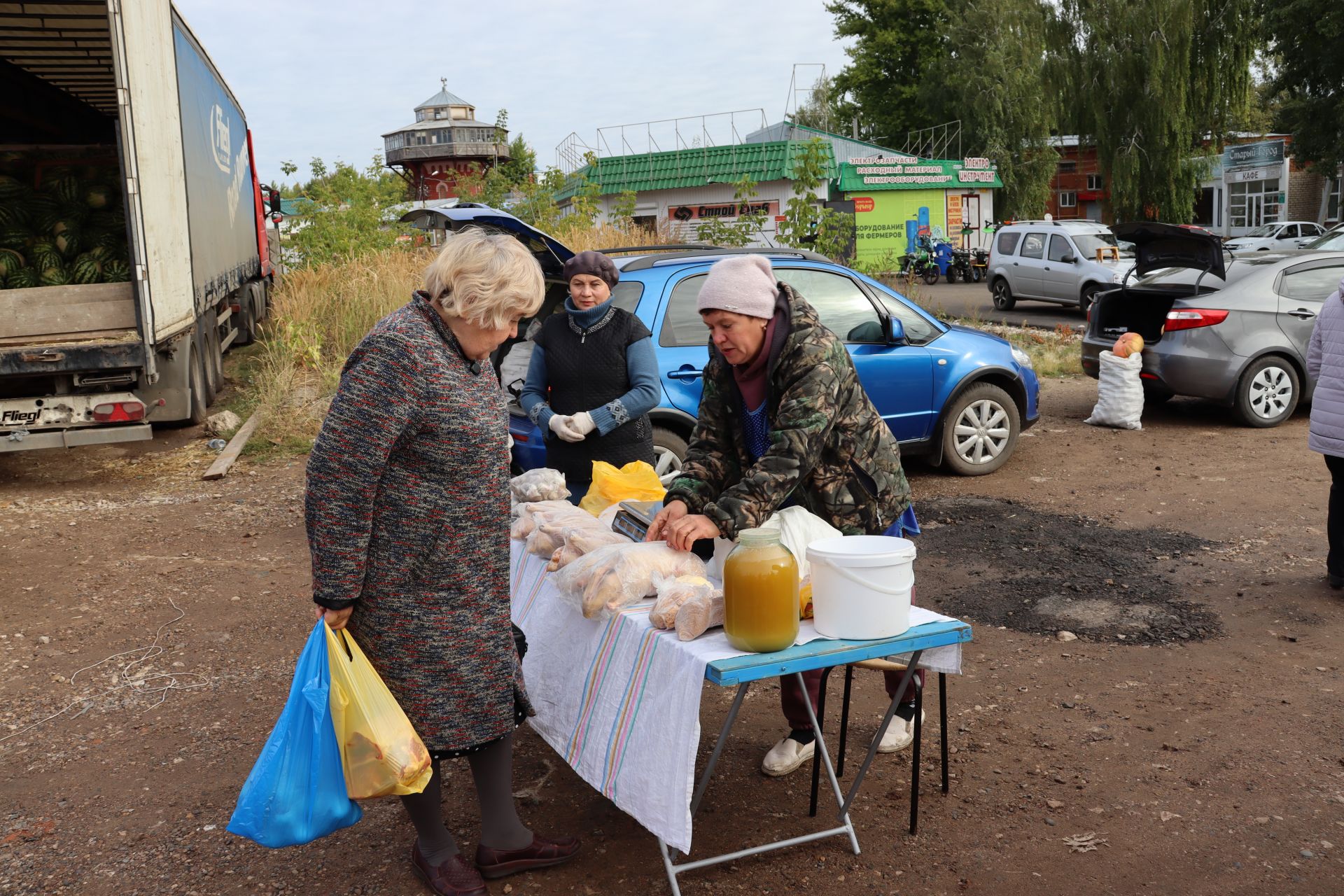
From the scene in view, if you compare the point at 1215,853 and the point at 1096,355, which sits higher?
the point at 1096,355

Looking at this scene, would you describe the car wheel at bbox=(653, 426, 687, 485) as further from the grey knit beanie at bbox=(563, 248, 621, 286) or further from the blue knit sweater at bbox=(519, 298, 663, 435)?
the grey knit beanie at bbox=(563, 248, 621, 286)

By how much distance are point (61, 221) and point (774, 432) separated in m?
9.33

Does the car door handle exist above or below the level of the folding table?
above

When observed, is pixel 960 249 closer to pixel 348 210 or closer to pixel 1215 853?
pixel 348 210

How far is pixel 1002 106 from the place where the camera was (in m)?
42.8

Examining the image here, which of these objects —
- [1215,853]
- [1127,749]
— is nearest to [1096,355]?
[1127,749]

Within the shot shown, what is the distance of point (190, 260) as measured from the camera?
9359 mm

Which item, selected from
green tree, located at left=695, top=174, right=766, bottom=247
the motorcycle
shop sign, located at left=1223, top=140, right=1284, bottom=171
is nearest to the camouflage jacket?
green tree, located at left=695, top=174, right=766, bottom=247

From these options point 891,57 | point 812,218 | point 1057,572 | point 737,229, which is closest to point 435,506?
point 1057,572

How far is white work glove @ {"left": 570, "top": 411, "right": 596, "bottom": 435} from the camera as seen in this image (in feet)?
15.7

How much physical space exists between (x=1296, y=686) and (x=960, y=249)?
28603mm

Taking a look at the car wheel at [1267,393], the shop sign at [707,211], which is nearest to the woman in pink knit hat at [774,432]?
the car wheel at [1267,393]

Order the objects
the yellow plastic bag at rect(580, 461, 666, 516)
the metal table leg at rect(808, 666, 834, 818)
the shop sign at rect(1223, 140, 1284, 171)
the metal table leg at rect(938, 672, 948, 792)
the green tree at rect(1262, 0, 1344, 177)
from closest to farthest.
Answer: the metal table leg at rect(938, 672, 948, 792)
the metal table leg at rect(808, 666, 834, 818)
the yellow plastic bag at rect(580, 461, 666, 516)
the green tree at rect(1262, 0, 1344, 177)
the shop sign at rect(1223, 140, 1284, 171)

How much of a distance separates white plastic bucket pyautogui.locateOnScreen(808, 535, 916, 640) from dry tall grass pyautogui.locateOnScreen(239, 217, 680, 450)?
761cm
